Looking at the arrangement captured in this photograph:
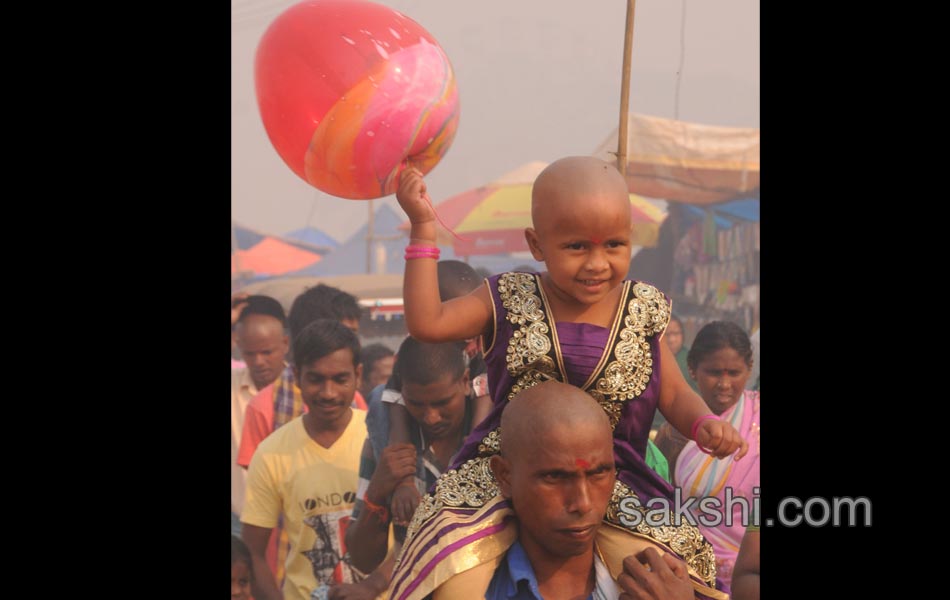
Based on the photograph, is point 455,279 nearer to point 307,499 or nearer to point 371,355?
point 371,355

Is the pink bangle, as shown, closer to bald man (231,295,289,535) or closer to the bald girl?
the bald girl

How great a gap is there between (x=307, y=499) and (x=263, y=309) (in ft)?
4.49

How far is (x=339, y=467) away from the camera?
572cm

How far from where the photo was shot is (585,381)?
3.19 meters

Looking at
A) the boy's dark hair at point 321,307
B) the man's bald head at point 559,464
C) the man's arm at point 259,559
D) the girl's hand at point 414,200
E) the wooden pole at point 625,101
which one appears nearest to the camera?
the man's bald head at point 559,464

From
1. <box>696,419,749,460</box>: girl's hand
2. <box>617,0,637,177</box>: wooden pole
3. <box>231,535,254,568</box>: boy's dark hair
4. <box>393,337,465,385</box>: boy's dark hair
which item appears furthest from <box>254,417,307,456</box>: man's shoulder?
<box>696,419,749,460</box>: girl's hand

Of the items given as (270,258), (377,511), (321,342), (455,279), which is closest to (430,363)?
(455,279)

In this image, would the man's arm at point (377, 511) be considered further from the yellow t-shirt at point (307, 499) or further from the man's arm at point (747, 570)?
the man's arm at point (747, 570)

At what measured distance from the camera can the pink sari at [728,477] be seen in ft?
17.6

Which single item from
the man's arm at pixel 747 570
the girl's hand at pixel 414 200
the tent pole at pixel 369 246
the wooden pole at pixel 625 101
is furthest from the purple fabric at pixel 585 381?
the tent pole at pixel 369 246

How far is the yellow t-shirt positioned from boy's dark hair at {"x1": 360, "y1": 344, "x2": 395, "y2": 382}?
74 centimetres

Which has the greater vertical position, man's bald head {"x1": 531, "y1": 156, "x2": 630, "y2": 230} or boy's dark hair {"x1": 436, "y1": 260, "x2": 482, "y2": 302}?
man's bald head {"x1": 531, "y1": 156, "x2": 630, "y2": 230}

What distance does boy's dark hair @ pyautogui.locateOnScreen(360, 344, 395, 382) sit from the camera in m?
6.47

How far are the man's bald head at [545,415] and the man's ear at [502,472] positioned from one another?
0.03m
